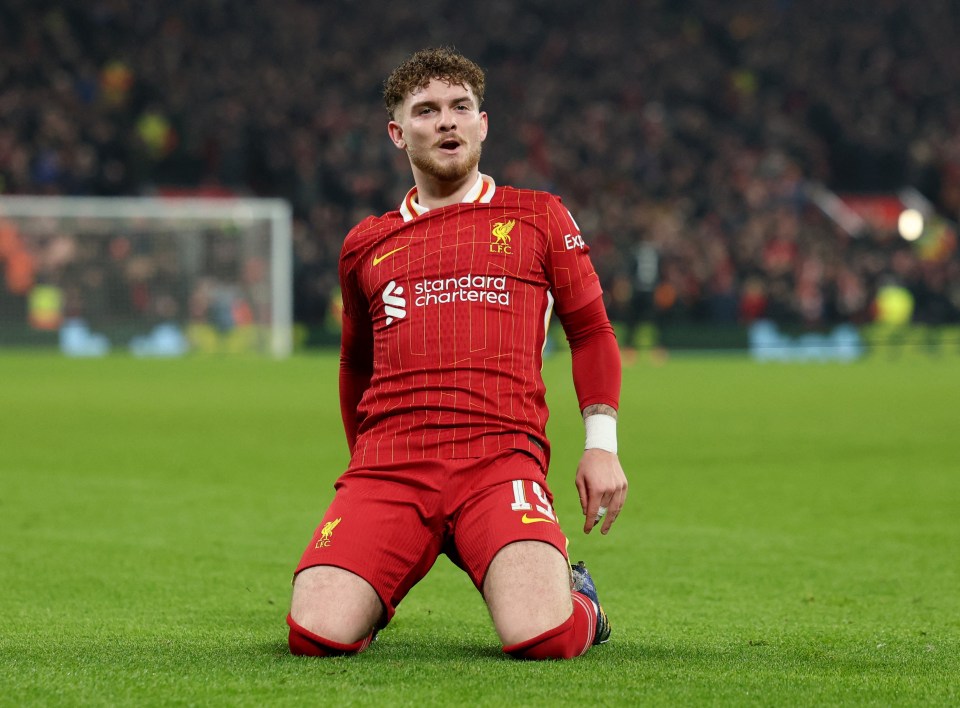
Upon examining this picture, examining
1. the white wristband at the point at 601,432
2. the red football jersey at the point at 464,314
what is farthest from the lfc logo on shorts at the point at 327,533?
the white wristband at the point at 601,432

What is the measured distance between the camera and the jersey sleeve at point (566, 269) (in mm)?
4023

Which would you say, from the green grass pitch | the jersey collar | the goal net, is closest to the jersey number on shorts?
the green grass pitch

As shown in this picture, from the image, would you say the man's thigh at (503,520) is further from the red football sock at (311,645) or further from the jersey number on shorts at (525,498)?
the red football sock at (311,645)

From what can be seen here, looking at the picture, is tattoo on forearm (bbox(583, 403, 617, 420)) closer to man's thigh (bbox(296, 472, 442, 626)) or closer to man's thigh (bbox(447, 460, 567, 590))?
man's thigh (bbox(447, 460, 567, 590))

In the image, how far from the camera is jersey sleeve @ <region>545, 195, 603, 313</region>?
13.2 feet

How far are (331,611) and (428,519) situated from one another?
37 centimetres

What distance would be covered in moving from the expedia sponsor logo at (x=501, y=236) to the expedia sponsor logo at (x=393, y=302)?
0.90ft

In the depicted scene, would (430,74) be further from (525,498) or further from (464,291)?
(525,498)

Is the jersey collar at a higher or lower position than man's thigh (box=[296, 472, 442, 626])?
higher

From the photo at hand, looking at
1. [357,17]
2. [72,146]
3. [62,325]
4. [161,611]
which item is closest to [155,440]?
[161,611]

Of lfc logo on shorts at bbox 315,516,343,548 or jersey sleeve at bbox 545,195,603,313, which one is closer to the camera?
lfc logo on shorts at bbox 315,516,343,548

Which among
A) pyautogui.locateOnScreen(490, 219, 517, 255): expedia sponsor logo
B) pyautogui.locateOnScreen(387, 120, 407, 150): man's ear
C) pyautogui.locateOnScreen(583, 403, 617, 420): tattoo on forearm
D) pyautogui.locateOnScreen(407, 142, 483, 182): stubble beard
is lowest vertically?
pyautogui.locateOnScreen(583, 403, 617, 420): tattoo on forearm

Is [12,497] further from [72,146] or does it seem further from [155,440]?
[72,146]

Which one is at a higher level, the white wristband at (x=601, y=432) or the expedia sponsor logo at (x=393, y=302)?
the expedia sponsor logo at (x=393, y=302)
